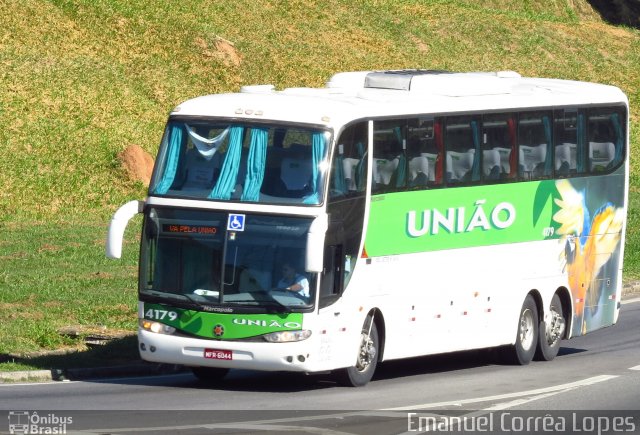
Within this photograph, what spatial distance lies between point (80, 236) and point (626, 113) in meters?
13.2

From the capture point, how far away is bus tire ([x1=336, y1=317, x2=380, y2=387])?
57.2 feet

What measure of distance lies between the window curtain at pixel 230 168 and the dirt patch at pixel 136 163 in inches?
784

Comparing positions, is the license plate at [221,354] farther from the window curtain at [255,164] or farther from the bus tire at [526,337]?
the bus tire at [526,337]

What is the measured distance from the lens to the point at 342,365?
55.6 ft

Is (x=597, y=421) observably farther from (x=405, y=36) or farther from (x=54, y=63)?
(x=405, y=36)

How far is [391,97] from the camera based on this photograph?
18.8 meters

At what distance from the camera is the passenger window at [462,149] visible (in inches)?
755

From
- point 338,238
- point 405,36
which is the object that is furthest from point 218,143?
point 405,36

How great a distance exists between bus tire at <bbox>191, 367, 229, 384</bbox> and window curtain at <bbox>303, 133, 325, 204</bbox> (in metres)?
3.09

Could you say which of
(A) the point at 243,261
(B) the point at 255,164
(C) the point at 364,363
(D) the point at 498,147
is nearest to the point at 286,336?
(A) the point at 243,261

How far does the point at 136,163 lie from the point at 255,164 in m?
20.7

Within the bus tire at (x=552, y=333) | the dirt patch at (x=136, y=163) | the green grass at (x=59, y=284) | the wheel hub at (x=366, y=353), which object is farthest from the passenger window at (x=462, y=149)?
the dirt patch at (x=136, y=163)

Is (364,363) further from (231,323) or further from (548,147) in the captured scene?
(548,147)

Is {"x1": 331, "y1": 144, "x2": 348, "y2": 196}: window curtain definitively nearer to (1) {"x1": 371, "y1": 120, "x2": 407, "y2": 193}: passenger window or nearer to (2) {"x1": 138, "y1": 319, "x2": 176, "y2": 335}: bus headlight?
(1) {"x1": 371, "y1": 120, "x2": 407, "y2": 193}: passenger window
